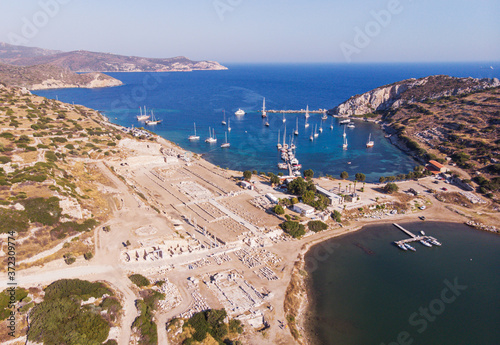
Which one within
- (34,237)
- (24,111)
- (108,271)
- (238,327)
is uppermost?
(24,111)

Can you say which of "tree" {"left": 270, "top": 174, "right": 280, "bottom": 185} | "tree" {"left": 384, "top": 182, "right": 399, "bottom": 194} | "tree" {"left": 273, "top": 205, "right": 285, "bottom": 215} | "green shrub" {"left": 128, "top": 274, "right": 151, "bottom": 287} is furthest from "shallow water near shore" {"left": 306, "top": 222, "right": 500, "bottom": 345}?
"tree" {"left": 270, "top": 174, "right": 280, "bottom": 185}

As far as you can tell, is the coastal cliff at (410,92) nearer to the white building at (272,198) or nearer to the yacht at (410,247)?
the white building at (272,198)

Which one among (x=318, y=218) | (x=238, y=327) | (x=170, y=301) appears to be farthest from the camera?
(x=318, y=218)

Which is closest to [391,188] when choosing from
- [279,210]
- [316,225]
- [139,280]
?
[316,225]

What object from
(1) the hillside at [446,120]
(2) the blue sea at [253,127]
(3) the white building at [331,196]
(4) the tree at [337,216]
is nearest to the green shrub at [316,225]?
(4) the tree at [337,216]

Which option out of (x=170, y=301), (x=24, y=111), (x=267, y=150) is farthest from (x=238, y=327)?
(x=24, y=111)

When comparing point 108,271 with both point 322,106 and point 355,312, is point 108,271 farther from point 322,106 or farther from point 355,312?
point 322,106

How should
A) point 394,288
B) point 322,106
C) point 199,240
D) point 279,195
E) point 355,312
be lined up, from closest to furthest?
point 355,312, point 394,288, point 199,240, point 279,195, point 322,106
